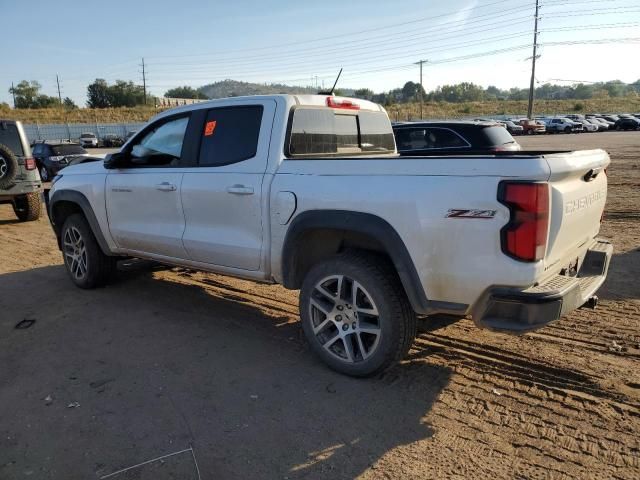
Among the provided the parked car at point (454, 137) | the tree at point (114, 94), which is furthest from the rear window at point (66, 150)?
the tree at point (114, 94)

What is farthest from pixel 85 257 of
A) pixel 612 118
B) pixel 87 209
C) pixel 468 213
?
pixel 612 118

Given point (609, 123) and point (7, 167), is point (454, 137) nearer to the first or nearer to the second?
point (7, 167)

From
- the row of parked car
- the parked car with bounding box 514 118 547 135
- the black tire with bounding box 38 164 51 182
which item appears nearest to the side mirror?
the black tire with bounding box 38 164 51 182

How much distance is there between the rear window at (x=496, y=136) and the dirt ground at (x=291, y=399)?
15.4 feet

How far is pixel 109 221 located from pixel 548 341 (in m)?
4.36

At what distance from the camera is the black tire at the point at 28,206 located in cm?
1043

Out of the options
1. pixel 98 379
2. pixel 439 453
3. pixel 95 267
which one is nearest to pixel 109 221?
pixel 95 267

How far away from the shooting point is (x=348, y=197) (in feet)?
11.2

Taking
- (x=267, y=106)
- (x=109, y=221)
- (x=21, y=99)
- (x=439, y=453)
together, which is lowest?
(x=439, y=453)

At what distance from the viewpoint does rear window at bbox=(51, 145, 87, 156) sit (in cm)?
1788

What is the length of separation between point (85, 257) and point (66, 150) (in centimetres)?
1439

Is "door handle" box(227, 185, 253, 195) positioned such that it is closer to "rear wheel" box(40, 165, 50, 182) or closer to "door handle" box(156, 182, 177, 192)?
"door handle" box(156, 182, 177, 192)

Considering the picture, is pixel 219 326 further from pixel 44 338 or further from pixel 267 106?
pixel 267 106

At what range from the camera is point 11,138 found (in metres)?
9.98
